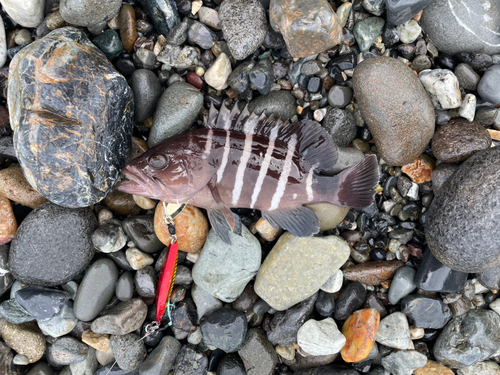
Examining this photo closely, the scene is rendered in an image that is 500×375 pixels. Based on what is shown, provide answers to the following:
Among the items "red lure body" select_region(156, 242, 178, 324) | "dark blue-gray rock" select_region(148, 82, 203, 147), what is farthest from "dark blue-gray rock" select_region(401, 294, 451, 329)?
"dark blue-gray rock" select_region(148, 82, 203, 147)

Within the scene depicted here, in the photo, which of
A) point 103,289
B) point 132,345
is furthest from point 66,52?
point 132,345

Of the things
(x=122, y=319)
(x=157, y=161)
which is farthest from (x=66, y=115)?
(x=122, y=319)

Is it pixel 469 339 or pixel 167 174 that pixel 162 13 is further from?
pixel 469 339

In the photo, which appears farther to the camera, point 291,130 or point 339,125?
point 339,125

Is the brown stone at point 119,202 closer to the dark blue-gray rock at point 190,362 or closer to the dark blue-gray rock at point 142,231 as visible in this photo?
the dark blue-gray rock at point 142,231

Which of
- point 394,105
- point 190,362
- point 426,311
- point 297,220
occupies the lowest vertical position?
point 190,362

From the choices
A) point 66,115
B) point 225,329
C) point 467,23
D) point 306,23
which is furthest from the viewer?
point 225,329

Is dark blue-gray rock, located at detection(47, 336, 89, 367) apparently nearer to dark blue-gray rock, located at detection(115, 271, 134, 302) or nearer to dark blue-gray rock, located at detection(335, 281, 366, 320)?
dark blue-gray rock, located at detection(115, 271, 134, 302)
